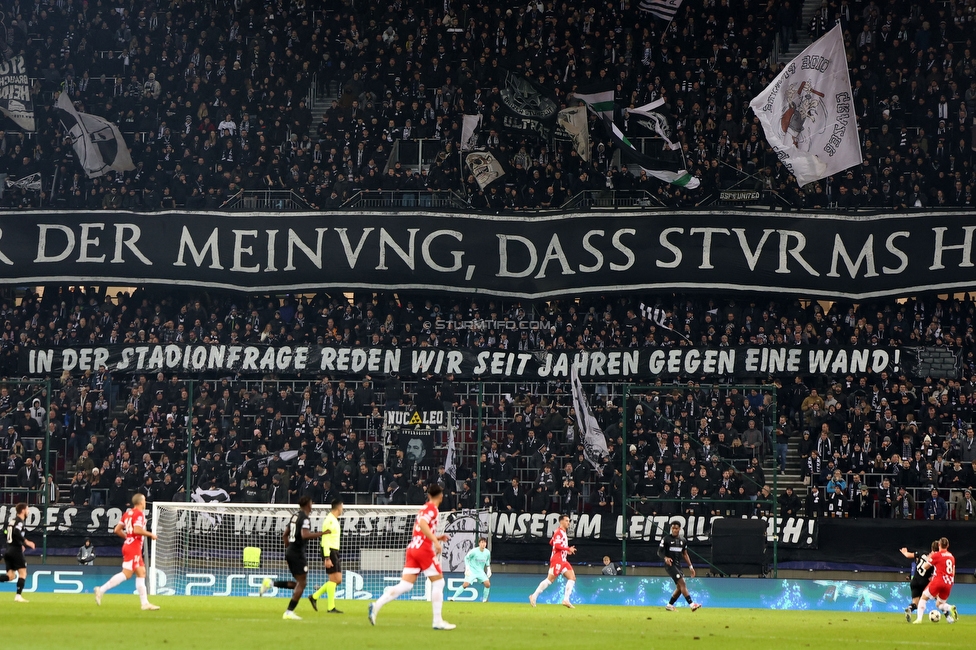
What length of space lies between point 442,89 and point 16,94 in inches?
516

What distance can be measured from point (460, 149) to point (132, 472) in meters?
13.1

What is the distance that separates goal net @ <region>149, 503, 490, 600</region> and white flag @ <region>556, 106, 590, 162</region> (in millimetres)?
14425

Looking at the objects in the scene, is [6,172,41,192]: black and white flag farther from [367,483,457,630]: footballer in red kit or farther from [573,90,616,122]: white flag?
[367,483,457,630]: footballer in red kit

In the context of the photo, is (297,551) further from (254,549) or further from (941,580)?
(941,580)

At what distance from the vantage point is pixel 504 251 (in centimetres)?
3547

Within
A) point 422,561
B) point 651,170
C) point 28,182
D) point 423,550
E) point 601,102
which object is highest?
point 601,102

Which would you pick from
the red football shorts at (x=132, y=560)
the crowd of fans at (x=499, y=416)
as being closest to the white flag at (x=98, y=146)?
the crowd of fans at (x=499, y=416)

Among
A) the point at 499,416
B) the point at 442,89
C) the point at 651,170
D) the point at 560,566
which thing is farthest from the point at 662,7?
the point at 560,566

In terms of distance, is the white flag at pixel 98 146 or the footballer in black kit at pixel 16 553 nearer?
the footballer in black kit at pixel 16 553

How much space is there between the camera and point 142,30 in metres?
41.7

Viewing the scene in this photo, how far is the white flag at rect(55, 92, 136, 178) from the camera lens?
38719mm

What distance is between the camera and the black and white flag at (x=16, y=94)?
39.9m

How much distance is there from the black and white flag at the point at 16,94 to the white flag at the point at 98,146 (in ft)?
5.76

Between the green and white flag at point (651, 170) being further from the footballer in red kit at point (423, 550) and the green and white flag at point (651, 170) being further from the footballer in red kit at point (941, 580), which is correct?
the footballer in red kit at point (423, 550)
